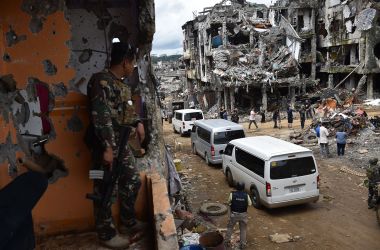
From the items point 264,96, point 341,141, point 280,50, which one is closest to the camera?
point 341,141

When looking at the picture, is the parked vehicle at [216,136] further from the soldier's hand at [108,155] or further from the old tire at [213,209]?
the soldier's hand at [108,155]

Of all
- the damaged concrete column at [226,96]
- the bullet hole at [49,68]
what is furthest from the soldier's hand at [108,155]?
the damaged concrete column at [226,96]

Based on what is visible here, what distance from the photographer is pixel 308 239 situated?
10914mm

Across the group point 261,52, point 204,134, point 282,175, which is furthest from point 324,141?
point 261,52

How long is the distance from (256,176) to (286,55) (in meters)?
27.9

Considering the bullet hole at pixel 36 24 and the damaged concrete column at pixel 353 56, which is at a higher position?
the damaged concrete column at pixel 353 56

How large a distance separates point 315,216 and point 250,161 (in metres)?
2.68

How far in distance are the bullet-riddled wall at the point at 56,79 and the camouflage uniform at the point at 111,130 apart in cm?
50

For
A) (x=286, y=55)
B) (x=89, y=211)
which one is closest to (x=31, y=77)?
(x=89, y=211)

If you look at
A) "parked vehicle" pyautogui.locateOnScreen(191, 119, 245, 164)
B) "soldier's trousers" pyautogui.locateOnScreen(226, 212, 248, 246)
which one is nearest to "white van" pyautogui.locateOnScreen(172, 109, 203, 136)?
"parked vehicle" pyautogui.locateOnScreen(191, 119, 245, 164)

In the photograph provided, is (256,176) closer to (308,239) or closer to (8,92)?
(308,239)

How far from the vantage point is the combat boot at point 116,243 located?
14.2 feet

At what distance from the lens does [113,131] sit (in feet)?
14.0

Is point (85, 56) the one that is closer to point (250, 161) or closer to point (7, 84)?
point (7, 84)
